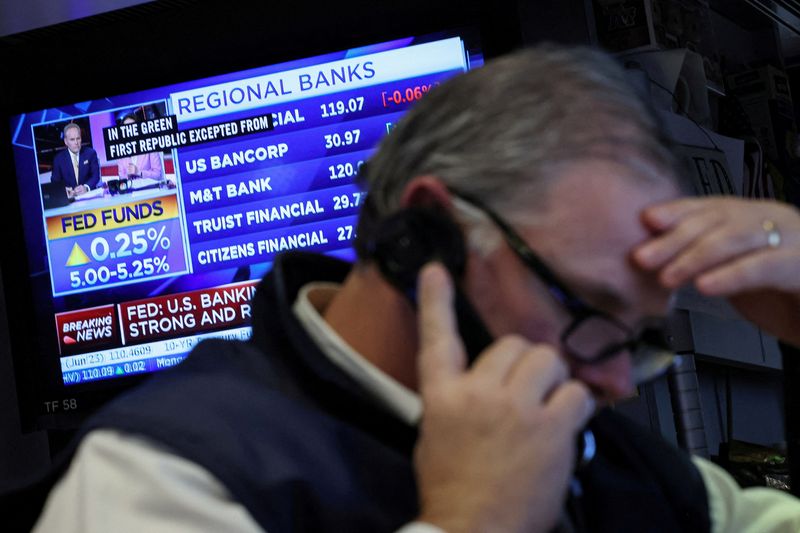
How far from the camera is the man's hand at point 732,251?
0.94 m

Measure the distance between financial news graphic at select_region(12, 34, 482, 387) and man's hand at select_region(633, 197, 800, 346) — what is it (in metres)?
1.08

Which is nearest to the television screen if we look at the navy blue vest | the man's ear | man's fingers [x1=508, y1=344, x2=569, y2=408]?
the navy blue vest

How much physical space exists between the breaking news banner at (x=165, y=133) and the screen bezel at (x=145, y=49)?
0.26ft

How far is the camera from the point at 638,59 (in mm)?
2312

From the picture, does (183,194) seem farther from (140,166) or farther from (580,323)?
(580,323)

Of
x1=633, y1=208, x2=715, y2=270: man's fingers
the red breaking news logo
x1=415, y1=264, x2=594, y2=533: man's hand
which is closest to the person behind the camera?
x1=415, y1=264, x2=594, y2=533: man's hand

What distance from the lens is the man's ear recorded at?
98 cm

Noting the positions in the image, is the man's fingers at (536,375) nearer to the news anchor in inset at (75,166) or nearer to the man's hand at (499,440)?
the man's hand at (499,440)

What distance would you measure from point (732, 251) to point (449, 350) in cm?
32

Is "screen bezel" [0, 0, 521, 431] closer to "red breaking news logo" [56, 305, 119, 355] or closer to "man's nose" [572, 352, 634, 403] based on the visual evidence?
"red breaking news logo" [56, 305, 119, 355]

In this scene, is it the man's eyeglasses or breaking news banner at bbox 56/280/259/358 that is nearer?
the man's eyeglasses

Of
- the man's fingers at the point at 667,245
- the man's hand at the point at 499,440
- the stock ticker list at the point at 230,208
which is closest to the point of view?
the man's hand at the point at 499,440

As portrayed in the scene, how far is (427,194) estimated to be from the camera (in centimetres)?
98

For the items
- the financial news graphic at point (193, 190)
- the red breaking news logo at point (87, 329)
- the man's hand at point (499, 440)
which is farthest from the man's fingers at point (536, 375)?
the red breaking news logo at point (87, 329)
